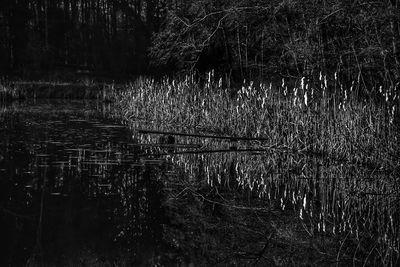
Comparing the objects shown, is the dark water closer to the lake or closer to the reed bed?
the lake

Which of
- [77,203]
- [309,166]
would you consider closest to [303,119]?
[309,166]

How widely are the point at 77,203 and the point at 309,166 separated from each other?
9.26 feet

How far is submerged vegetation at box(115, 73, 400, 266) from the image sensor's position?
3.71m

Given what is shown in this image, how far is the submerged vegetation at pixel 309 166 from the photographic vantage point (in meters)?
3.71

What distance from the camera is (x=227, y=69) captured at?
459 inches

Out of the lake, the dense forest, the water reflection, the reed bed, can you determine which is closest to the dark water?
the lake

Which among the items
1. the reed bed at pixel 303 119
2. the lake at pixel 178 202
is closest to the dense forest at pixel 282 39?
the reed bed at pixel 303 119

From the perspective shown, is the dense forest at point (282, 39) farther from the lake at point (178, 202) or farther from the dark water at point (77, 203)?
the dark water at point (77, 203)

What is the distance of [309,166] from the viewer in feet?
19.6

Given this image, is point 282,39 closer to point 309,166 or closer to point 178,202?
point 309,166

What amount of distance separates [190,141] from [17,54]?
82.6ft

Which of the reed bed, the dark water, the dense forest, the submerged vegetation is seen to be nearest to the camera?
the dark water

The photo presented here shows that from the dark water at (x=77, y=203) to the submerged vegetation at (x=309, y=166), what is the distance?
0.34m

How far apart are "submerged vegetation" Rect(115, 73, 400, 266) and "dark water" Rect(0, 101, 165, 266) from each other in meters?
0.34
